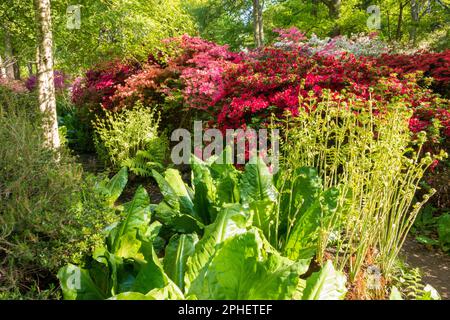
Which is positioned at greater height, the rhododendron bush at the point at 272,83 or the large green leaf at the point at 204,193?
the rhododendron bush at the point at 272,83

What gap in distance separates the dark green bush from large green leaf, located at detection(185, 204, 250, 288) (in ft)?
2.09

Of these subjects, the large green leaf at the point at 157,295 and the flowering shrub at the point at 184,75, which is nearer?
the large green leaf at the point at 157,295

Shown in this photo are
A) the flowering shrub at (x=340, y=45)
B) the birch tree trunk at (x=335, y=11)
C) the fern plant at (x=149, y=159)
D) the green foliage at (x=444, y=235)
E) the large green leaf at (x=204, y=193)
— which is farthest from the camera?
the birch tree trunk at (x=335, y=11)

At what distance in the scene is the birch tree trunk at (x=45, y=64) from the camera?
168 inches

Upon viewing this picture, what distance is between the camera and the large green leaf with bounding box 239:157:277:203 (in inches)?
124

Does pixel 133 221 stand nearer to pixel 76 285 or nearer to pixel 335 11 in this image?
pixel 76 285

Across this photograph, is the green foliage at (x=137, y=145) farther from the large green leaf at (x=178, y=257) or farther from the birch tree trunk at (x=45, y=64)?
the large green leaf at (x=178, y=257)

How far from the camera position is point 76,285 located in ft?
7.43

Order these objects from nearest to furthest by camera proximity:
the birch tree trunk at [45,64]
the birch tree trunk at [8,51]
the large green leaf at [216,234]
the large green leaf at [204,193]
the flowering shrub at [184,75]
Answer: the large green leaf at [216,234] → the large green leaf at [204,193] → the birch tree trunk at [45,64] → the birch tree trunk at [8,51] → the flowering shrub at [184,75]

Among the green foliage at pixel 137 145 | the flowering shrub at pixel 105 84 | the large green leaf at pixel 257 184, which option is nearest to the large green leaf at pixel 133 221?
the large green leaf at pixel 257 184

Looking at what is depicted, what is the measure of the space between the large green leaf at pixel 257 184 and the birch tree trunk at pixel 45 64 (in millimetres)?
2435

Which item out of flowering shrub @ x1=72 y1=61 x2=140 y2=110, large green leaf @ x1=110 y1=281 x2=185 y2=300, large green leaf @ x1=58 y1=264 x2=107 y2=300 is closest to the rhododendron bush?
flowering shrub @ x1=72 y1=61 x2=140 y2=110

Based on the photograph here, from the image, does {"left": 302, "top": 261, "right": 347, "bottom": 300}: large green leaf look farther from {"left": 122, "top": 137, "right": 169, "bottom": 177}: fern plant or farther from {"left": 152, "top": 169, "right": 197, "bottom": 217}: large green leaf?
{"left": 122, "top": 137, "right": 169, "bottom": 177}: fern plant

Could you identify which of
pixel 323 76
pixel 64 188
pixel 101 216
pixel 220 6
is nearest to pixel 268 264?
pixel 101 216
